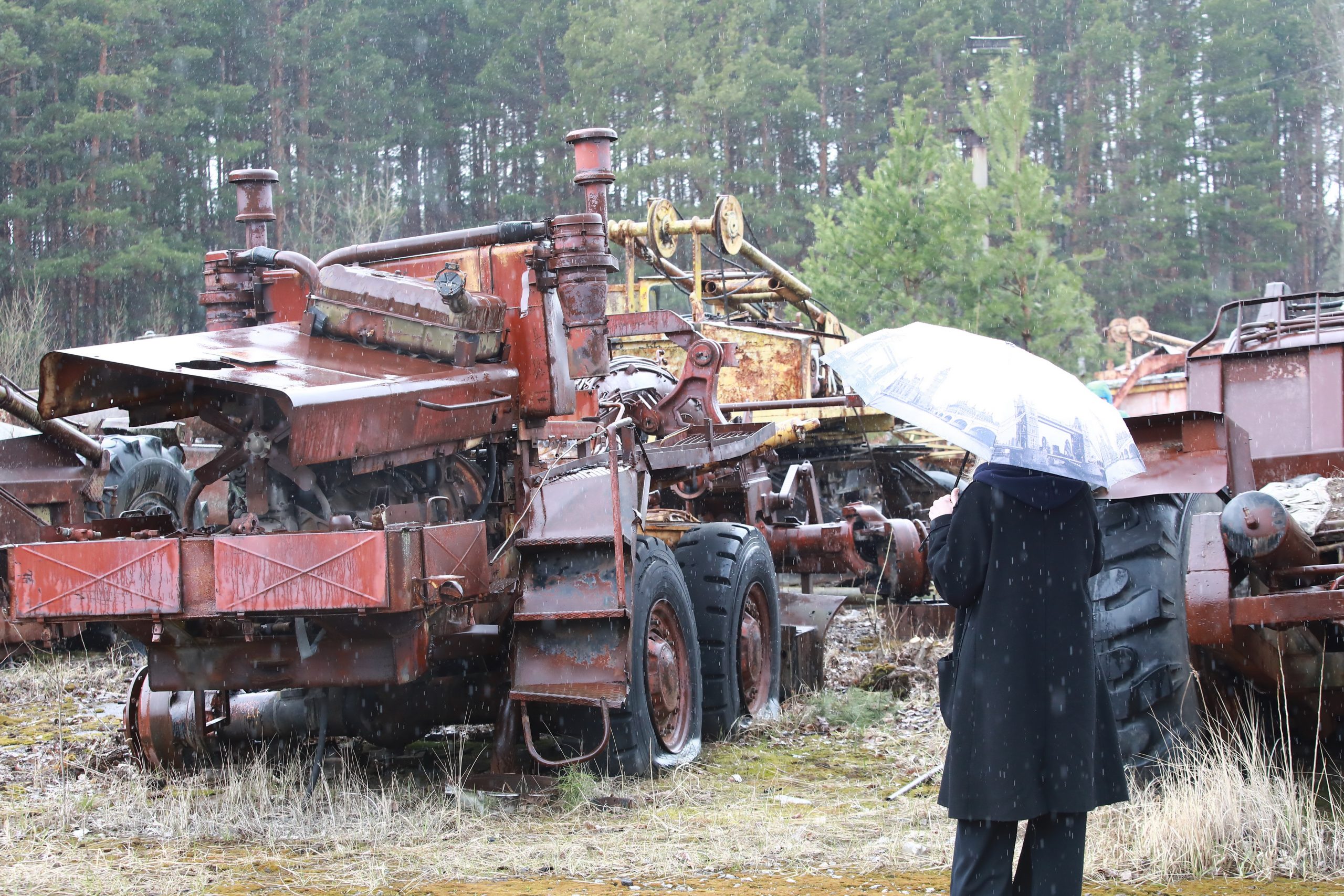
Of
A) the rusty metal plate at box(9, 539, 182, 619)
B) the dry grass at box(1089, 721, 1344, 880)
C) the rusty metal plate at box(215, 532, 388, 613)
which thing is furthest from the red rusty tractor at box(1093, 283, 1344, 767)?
the rusty metal plate at box(9, 539, 182, 619)

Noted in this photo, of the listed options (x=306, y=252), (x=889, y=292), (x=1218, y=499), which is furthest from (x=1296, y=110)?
(x=1218, y=499)

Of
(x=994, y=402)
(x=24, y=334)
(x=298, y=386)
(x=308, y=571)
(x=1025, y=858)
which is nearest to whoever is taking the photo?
(x=994, y=402)

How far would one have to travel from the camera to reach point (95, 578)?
17.7 ft

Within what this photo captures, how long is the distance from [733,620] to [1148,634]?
2.91 metres

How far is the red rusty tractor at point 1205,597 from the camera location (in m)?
4.74

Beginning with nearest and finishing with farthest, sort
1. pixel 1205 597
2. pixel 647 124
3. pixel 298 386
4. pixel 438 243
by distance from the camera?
pixel 1205 597 < pixel 298 386 < pixel 438 243 < pixel 647 124

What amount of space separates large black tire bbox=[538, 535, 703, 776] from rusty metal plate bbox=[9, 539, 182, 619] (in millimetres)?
1836

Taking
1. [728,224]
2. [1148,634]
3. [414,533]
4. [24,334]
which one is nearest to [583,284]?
[414,533]

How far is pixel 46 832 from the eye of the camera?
5676mm

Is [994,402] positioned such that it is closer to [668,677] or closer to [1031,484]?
[1031,484]

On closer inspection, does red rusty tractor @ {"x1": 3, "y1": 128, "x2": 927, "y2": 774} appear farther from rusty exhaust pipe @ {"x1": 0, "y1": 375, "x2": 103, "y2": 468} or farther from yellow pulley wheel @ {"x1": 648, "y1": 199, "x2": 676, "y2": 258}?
yellow pulley wheel @ {"x1": 648, "y1": 199, "x2": 676, "y2": 258}

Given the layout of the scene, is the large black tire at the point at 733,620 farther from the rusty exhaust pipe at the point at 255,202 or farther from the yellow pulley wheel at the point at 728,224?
the yellow pulley wheel at the point at 728,224

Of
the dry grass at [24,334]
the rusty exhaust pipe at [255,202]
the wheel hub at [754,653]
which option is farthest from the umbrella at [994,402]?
the dry grass at [24,334]

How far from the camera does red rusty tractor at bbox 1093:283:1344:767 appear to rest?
4738 mm
